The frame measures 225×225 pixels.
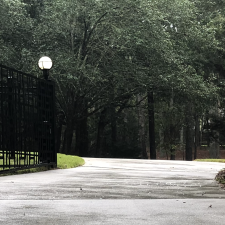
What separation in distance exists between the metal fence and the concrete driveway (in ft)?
6.11

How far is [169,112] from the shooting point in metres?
36.2

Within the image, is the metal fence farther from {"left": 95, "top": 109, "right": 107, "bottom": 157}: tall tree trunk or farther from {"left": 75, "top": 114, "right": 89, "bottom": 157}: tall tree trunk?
{"left": 95, "top": 109, "right": 107, "bottom": 157}: tall tree trunk

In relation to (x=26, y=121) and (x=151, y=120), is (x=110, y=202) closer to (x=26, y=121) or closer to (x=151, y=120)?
(x=26, y=121)

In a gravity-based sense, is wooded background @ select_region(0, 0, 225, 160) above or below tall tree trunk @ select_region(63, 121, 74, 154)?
above

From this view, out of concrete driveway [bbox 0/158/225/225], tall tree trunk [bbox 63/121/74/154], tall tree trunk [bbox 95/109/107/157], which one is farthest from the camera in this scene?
tall tree trunk [bbox 95/109/107/157]

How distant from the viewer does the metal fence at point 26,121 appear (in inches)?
399

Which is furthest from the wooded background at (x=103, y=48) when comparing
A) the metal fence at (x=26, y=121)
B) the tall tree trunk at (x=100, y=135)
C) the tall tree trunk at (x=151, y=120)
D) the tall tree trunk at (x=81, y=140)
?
the metal fence at (x=26, y=121)

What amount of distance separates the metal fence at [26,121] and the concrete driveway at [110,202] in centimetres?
186

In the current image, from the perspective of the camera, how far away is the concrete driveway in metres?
5.06

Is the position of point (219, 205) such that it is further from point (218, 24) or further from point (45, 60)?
point (218, 24)

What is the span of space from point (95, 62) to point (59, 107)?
439 centimetres

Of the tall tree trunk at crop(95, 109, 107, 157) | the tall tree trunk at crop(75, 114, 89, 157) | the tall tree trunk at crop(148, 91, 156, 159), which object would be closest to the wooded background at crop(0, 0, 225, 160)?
the tall tree trunk at crop(75, 114, 89, 157)

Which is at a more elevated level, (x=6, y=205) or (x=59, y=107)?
(x=59, y=107)

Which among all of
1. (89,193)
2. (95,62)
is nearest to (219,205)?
(89,193)
